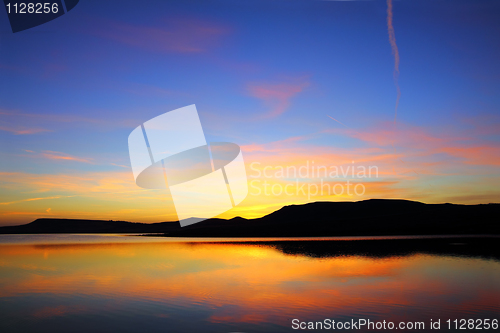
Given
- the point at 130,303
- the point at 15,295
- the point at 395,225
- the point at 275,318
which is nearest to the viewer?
the point at 275,318

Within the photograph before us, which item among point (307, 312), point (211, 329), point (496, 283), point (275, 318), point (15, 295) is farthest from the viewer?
point (496, 283)

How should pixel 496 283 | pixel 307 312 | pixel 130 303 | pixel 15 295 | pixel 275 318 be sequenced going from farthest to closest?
pixel 496 283 → pixel 15 295 → pixel 130 303 → pixel 307 312 → pixel 275 318

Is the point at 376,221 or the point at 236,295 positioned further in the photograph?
the point at 376,221

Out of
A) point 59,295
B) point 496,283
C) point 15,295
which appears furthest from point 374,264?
point 15,295

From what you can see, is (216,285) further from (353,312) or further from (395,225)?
(395,225)

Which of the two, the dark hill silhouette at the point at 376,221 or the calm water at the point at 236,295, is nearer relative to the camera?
the calm water at the point at 236,295

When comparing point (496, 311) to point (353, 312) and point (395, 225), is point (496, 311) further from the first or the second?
point (395, 225)

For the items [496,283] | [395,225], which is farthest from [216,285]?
[395,225]

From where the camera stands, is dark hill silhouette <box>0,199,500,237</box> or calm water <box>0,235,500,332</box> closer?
calm water <box>0,235,500,332</box>

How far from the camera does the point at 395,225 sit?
82.9 meters

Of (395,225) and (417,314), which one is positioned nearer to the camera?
(417,314)

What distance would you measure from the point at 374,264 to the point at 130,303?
A: 1481 centimetres

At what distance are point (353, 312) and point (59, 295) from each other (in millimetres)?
10443

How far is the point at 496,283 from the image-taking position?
14.8 m
